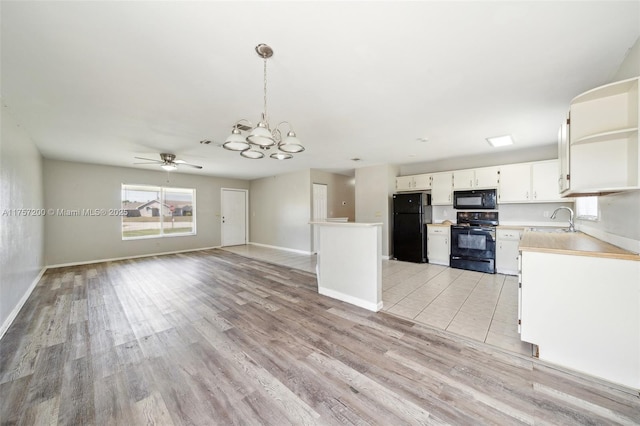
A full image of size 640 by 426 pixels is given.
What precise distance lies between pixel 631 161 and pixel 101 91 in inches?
184

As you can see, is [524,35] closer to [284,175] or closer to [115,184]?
[284,175]

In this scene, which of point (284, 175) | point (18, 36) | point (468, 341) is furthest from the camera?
point (284, 175)

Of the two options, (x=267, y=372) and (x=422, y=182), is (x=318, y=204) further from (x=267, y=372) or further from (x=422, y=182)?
(x=267, y=372)

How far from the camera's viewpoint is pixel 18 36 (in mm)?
1631

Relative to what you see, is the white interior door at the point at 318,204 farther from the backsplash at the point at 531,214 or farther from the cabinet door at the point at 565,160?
Result: the cabinet door at the point at 565,160

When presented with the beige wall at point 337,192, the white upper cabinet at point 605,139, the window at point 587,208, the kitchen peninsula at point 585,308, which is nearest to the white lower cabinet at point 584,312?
the kitchen peninsula at point 585,308

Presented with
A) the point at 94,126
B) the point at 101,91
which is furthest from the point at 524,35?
the point at 94,126

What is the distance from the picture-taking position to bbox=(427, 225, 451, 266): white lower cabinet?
17.1 feet

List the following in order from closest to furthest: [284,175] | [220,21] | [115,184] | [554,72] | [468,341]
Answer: [220,21] < [554,72] < [468,341] < [115,184] < [284,175]

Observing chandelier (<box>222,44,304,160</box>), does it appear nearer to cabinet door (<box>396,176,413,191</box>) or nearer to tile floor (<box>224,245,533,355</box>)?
tile floor (<box>224,245,533,355</box>)

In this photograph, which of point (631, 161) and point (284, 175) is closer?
point (631, 161)

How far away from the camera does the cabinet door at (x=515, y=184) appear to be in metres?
4.45

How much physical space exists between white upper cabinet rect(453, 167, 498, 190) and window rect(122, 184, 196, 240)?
749cm

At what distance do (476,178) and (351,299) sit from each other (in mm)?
3900
